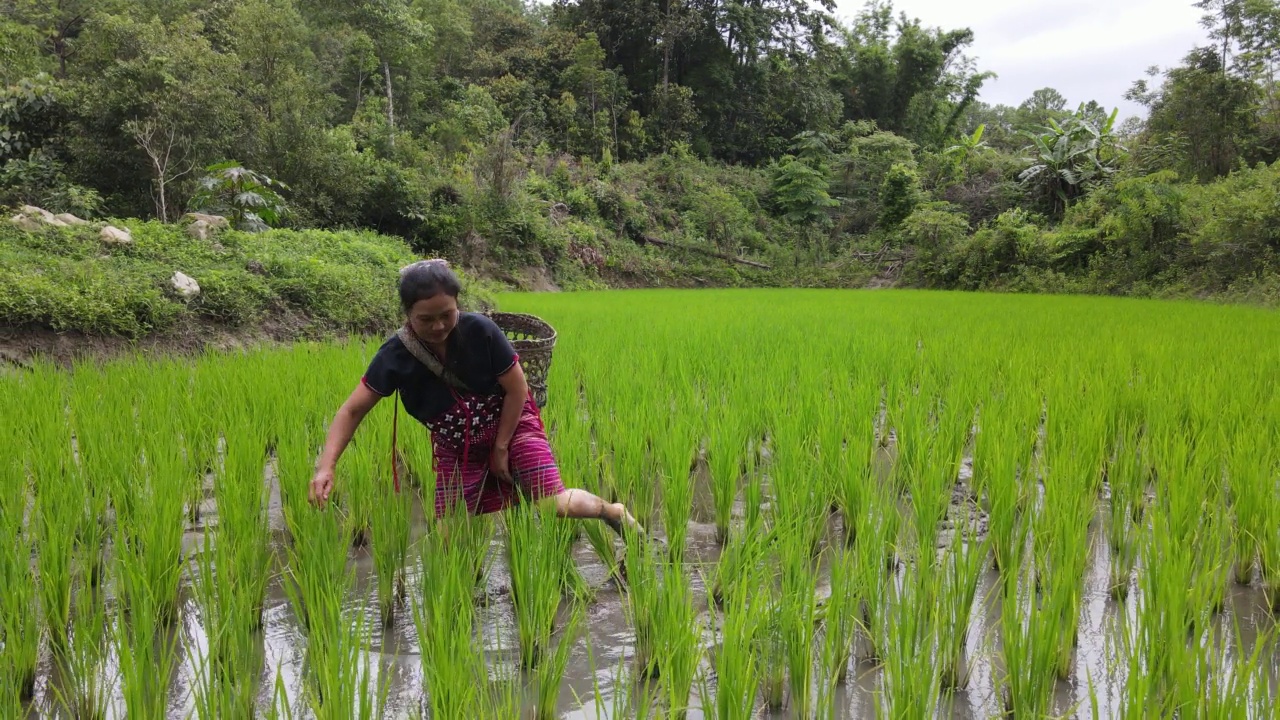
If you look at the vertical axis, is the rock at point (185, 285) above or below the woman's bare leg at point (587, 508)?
above

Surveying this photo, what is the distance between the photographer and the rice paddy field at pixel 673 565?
1.14 m

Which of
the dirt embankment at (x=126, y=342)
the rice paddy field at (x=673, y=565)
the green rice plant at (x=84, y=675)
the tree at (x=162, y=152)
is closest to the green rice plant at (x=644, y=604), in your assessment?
the rice paddy field at (x=673, y=565)

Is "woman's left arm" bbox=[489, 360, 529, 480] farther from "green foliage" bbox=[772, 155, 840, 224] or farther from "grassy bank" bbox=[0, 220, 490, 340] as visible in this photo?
"green foliage" bbox=[772, 155, 840, 224]

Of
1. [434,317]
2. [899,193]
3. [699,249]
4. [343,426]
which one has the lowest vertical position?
[343,426]

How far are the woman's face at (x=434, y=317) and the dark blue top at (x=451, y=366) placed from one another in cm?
6

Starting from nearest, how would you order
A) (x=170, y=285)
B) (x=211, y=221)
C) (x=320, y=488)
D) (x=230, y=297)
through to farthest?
(x=320, y=488) → (x=170, y=285) → (x=230, y=297) → (x=211, y=221)

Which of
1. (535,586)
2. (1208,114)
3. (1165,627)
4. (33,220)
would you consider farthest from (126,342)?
Answer: (1208,114)

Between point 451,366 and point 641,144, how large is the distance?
19.7 metres

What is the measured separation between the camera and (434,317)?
166 cm

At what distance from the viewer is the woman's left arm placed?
1.81 m

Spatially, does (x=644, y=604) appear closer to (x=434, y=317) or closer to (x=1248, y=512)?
(x=434, y=317)

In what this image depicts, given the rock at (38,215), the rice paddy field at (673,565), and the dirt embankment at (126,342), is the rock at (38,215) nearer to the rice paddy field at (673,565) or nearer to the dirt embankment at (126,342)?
the dirt embankment at (126,342)

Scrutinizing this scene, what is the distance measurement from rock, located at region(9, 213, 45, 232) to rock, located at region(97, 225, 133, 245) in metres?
0.43

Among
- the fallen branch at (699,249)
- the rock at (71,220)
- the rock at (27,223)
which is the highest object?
the fallen branch at (699,249)
